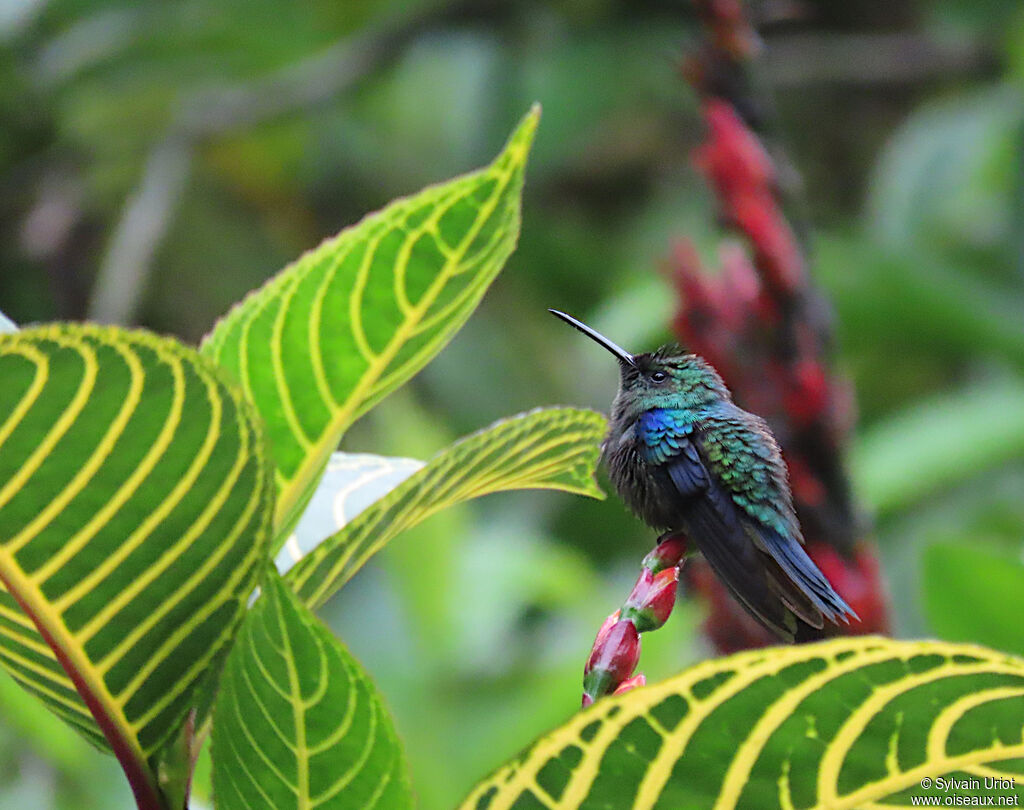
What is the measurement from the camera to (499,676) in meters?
2.40

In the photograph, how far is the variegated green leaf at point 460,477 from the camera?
2.15 ft

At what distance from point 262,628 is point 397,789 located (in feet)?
0.35

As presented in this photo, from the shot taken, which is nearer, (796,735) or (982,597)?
(796,735)

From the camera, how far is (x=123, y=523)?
56cm

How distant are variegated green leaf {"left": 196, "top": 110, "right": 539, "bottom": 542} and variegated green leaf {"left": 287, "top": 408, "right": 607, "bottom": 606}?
63 mm

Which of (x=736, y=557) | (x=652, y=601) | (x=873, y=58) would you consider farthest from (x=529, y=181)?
(x=652, y=601)

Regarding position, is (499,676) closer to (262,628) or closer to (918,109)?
(262,628)

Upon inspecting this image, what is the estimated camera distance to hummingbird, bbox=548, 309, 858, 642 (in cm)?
77

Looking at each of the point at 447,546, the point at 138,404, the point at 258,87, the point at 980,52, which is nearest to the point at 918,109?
the point at 980,52

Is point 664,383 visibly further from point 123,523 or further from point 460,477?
point 123,523

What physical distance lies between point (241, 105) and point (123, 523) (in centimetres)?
380

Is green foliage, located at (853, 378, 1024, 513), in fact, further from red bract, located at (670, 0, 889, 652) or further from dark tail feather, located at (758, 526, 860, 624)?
dark tail feather, located at (758, 526, 860, 624)

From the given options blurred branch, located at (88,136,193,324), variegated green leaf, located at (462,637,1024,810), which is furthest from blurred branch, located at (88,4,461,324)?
variegated green leaf, located at (462,637,1024,810)

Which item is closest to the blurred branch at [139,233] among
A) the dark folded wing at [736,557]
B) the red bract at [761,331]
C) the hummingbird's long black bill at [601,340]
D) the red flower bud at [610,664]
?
the red bract at [761,331]
